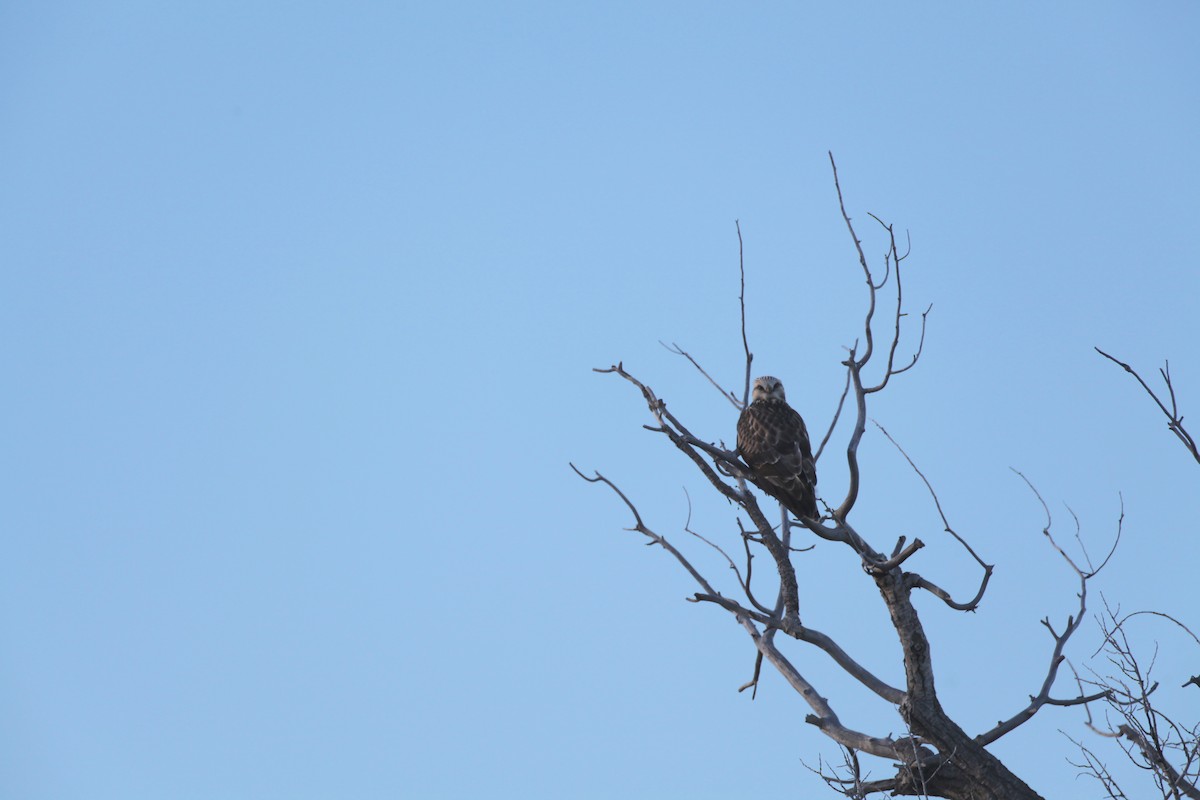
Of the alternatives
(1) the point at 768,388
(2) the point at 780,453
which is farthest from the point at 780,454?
(1) the point at 768,388

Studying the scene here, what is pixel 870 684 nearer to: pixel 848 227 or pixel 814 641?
pixel 814 641

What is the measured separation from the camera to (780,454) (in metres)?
8.56

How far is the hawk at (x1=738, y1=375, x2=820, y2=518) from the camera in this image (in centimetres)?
841

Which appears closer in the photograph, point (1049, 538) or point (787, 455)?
point (1049, 538)

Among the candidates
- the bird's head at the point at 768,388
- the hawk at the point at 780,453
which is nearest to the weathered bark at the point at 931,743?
the hawk at the point at 780,453

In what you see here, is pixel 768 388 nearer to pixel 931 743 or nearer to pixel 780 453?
pixel 780 453

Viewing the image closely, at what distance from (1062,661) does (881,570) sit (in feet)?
3.67

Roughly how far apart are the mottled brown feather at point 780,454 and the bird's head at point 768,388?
56.7 inches

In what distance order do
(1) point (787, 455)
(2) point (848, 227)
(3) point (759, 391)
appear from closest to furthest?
(2) point (848, 227)
(1) point (787, 455)
(3) point (759, 391)

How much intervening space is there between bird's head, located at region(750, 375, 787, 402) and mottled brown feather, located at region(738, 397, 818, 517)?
56.7 inches

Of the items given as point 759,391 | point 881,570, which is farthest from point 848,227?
point 759,391

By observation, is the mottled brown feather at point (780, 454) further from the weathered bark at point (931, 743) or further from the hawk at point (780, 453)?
the weathered bark at point (931, 743)

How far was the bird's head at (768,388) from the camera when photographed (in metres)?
10.7

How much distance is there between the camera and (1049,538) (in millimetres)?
6219
